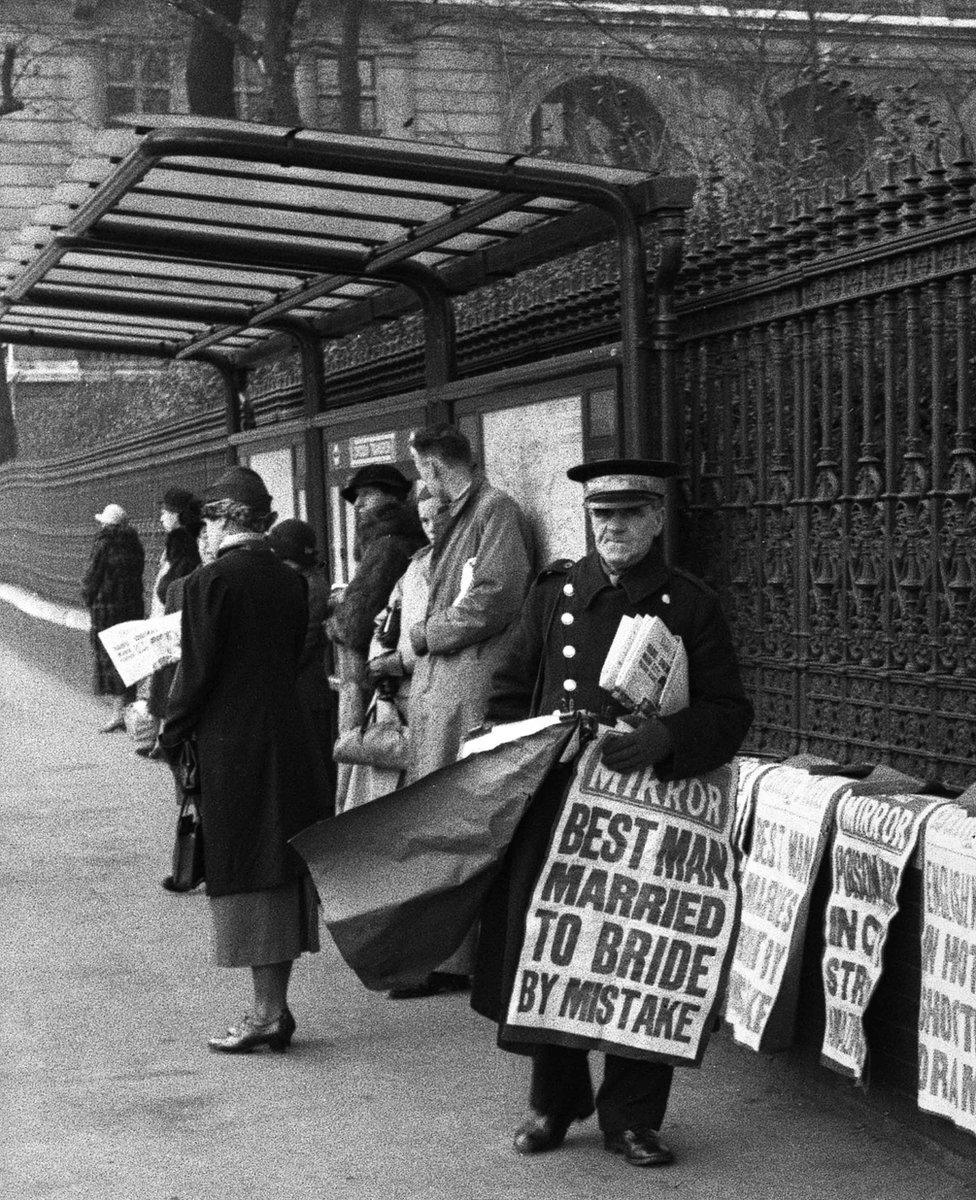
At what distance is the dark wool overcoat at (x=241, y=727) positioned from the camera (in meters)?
6.07

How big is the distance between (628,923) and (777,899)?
685mm

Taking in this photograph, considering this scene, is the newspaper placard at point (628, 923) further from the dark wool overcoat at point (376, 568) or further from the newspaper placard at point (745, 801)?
the dark wool overcoat at point (376, 568)

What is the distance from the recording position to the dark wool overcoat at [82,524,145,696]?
15.5 meters

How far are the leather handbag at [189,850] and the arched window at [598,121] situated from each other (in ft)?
37.1

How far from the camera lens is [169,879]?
8711 mm

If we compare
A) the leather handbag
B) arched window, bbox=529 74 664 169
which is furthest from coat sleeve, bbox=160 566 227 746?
arched window, bbox=529 74 664 169

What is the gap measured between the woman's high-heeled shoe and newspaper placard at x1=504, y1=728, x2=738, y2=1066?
4.61ft

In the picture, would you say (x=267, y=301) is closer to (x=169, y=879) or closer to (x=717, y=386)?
(x=169, y=879)

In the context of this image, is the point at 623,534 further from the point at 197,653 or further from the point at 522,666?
the point at 197,653

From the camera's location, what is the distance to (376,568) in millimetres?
7594

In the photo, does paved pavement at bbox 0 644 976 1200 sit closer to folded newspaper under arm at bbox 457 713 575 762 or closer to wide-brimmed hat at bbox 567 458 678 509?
folded newspaper under arm at bbox 457 713 575 762

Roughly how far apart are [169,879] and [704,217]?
12.1 feet

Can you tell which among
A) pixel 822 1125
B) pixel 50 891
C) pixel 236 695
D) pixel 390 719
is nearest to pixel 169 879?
pixel 50 891

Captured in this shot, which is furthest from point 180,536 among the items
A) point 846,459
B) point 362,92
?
point 362,92
